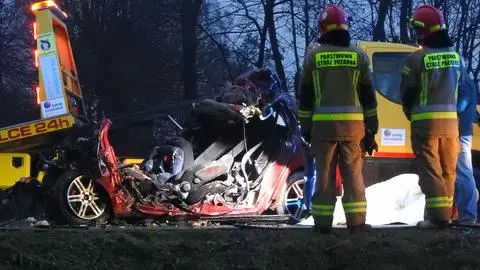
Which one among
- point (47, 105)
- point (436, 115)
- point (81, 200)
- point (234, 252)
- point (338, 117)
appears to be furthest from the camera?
point (47, 105)

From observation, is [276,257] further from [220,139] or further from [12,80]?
[12,80]

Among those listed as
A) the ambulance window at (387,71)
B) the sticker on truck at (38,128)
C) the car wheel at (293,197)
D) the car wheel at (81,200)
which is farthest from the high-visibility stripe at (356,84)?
the ambulance window at (387,71)

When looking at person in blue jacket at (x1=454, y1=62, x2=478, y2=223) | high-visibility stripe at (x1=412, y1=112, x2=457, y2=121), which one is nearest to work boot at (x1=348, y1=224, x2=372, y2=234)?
high-visibility stripe at (x1=412, y1=112, x2=457, y2=121)

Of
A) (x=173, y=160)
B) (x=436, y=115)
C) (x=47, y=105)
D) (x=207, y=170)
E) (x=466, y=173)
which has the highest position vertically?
(x=47, y=105)

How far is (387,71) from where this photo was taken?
10.6m

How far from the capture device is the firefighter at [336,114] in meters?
6.25

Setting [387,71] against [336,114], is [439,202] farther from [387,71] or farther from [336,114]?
[387,71]

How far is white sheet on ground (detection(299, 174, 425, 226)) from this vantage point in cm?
882

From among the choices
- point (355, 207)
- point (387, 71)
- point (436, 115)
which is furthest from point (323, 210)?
point (387, 71)

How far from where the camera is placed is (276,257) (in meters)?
5.02

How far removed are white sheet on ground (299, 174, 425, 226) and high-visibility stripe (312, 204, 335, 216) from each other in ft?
7.64

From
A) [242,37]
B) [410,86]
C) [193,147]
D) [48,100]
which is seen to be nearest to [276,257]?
[410,86]

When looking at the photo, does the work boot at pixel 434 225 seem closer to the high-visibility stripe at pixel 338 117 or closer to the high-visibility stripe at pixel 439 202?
the high-visibility stripe at pixel 439 202

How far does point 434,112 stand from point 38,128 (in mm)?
4228
